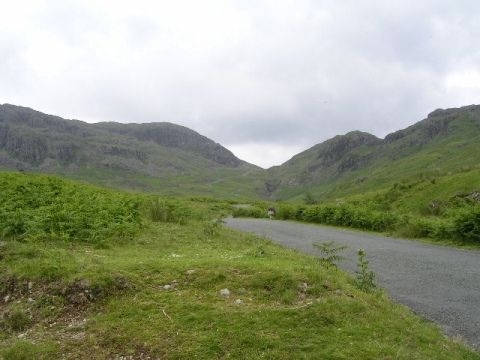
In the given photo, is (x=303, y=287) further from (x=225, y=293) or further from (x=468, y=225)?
(x=468, y=225)

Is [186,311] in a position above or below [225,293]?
below

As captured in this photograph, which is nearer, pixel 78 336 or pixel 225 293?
pixel 78 336

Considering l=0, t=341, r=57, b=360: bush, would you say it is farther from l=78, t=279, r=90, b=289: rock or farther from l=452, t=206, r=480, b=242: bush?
l=452, t=206, r=480, b=242: bush

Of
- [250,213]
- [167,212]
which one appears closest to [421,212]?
[167,212]

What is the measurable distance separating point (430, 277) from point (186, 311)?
11.8 metres

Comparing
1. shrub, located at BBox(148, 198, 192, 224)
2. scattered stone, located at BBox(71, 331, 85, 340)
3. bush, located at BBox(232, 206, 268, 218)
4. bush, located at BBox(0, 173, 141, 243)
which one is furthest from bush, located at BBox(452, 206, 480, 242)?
bush, located at BBox(232, 206, 268, 218)

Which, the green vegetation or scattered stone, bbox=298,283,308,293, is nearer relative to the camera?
scattered stone, bbox=298,283,308,293

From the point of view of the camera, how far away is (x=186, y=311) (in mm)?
11578

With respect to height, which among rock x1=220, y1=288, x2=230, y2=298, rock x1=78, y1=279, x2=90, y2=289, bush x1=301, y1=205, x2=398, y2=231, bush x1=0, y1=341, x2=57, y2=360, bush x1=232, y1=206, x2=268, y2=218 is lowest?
bush x1=0, y1=341, x2=57, y2=360

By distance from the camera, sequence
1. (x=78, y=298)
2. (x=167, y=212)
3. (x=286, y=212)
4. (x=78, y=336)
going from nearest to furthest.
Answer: (x=78, y=336) < (x=78, y=298) < (x=167, y=212) < (x=286, y=212)

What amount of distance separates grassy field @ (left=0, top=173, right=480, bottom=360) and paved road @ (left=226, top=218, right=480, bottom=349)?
140cm

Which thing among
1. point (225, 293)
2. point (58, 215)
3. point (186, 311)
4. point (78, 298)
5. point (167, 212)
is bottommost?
point (78, 298)

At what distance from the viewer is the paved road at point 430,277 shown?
13.6m

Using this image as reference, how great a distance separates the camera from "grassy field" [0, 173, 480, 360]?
10234 mm
